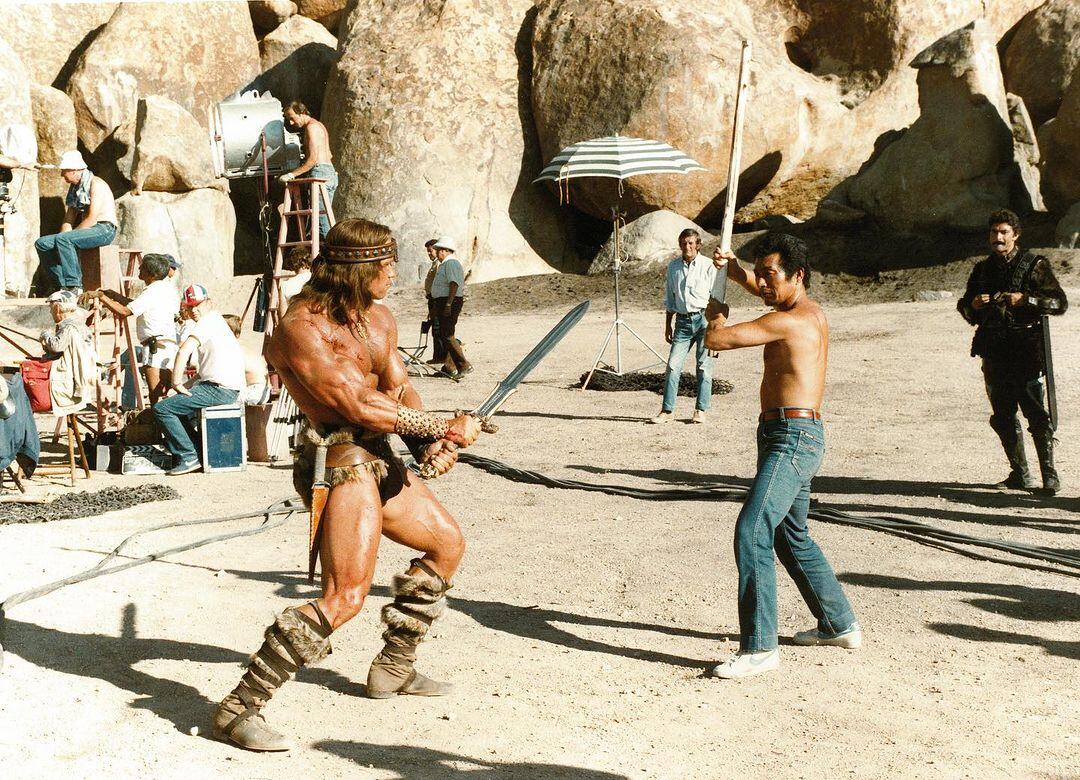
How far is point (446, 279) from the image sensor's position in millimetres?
15789

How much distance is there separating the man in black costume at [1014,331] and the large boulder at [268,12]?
84.8 ft

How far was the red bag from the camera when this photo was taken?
11.0 meters

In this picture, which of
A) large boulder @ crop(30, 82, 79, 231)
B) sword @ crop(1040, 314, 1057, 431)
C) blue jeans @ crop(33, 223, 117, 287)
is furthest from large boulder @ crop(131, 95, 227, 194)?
sword @ crop(1040, 314, 1057, 431)

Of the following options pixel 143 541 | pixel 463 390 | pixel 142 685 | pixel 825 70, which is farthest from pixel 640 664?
pixel 825 70

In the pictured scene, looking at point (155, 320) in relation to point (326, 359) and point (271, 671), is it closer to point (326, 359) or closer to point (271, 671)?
point (326, 359)

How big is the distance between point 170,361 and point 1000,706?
8731 mm

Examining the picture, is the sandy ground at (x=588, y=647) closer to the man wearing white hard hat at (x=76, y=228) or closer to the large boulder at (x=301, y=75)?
the man wearing white hard hat at (x=76, y=228)

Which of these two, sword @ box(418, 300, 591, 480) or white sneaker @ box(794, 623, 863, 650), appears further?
white sneaker @ box(794, 623, 863, 650)

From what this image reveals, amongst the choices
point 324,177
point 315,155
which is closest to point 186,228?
point 315,155

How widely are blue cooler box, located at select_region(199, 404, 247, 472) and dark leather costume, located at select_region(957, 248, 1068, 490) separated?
5.99 metres

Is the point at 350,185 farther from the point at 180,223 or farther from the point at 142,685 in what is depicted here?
the point at 142,685

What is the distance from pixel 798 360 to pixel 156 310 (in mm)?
7736

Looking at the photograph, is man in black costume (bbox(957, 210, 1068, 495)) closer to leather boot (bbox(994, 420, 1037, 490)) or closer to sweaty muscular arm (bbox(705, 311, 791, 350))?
leather boot (bbox(994, 420, 1037, 490))

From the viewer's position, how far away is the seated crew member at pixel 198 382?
1082 cm
